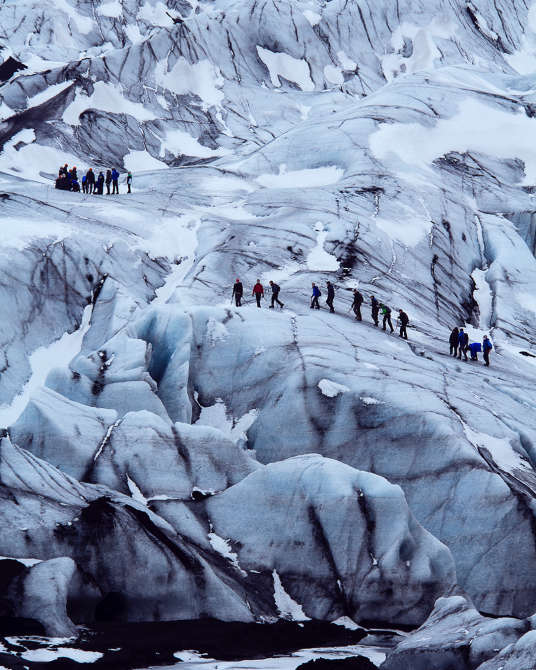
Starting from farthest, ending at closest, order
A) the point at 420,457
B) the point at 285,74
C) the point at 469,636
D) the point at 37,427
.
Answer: the point at 285,74 < the point at 420,457 < the point at 37,427 < the point at 469,636

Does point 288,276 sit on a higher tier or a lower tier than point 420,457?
higher

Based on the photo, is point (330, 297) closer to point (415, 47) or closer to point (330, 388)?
point (330, 388)

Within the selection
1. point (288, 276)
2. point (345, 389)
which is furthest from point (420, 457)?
point (288, 276)

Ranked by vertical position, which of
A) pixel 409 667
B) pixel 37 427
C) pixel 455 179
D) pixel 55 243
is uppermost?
pixel 455 179

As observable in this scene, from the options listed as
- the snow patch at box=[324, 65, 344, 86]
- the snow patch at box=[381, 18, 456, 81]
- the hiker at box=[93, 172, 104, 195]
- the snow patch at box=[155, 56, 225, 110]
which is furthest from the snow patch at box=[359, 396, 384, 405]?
the snow patch at box=[381, 18, 456, 81]

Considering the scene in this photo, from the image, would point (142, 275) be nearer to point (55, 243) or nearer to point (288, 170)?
point (55, 243)

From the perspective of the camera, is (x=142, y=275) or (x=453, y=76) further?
(x=453, y=76)

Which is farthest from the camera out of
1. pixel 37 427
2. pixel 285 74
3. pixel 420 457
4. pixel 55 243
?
pixel 285 74

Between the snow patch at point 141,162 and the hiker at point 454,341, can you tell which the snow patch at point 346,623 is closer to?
the hiker at point 454,341
